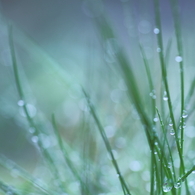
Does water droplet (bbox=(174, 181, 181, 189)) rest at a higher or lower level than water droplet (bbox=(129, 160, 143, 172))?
lower

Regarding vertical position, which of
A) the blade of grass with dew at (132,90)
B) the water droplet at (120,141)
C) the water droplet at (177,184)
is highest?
the water droplet at (120,141)

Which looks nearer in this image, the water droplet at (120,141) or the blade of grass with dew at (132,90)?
the blade of grass with dew at (132,90)

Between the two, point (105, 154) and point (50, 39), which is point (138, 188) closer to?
point (105, 154)

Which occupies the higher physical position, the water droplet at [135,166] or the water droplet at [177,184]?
the water droplet at [135,166]

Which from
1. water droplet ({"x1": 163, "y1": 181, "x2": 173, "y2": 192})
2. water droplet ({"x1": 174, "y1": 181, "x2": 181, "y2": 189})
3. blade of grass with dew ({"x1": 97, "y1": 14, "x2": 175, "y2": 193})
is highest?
blade of grass with dew ({"x1": 97, "y1": 14, "x2": 175, "y2": 193})

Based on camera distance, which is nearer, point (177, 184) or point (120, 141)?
point (177, 184)

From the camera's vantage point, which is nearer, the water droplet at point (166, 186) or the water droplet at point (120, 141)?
the water droplet at point (166, 186)

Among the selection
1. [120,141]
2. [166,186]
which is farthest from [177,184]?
[120,141]

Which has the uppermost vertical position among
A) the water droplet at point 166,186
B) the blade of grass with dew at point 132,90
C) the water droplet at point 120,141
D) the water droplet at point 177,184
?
the water droplet at point 120,141

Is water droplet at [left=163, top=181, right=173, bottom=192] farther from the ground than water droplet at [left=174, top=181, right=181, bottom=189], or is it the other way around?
water droplet at [left=174, top=181, right=181, bottom=189]

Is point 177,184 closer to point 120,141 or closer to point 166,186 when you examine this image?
point 166,186

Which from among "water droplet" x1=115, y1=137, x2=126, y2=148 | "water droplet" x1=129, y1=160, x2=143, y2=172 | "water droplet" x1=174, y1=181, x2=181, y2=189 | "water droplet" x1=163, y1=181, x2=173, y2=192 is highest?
"water droplet" x1=115, y1=137, x2=126, y2=148

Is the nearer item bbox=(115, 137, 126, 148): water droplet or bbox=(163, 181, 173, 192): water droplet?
bbox=(163, 181, 173, 192): water droplet
